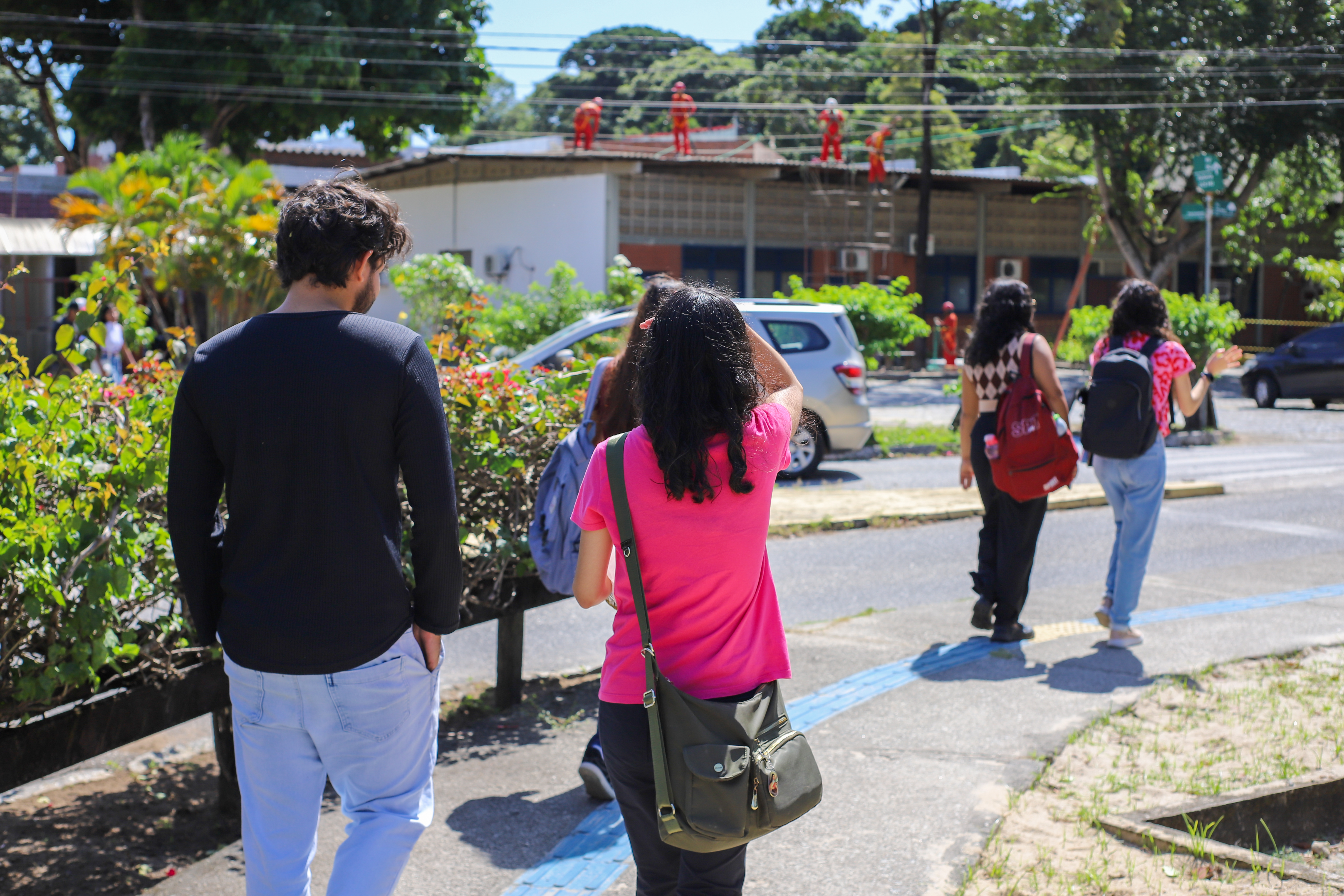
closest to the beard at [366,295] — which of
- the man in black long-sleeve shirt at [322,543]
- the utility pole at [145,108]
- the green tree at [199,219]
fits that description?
the man in black long-sleeve shirt at [322,543]

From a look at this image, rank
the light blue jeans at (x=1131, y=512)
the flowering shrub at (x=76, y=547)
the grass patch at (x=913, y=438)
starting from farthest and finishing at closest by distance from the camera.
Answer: the grass patch at (x=913, y=438) < the light blue jeans at (x=1131, y=512) < the flowering shrub at (x=76, y=547)

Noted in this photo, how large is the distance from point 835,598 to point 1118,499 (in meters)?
2.02

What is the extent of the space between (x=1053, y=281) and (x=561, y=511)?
109 feet

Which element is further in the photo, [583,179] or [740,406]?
[583,179]

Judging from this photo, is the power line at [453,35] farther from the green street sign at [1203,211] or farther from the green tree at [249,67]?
the green street sign at [1203,211]

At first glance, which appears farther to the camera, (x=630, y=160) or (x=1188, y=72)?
(x=1188, y=72)

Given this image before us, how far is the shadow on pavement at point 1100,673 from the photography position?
218 inches

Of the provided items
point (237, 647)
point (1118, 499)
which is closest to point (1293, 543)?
point (1118, 499)

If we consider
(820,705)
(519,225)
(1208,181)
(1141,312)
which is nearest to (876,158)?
(519,225)

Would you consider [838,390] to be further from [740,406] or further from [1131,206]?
[1131,206]

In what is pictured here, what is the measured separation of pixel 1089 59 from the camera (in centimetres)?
2816

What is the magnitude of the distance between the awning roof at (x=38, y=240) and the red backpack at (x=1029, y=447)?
81.8ft

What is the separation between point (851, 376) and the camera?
1309 centimetres

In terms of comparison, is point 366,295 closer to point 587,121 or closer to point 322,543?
point 322,543
